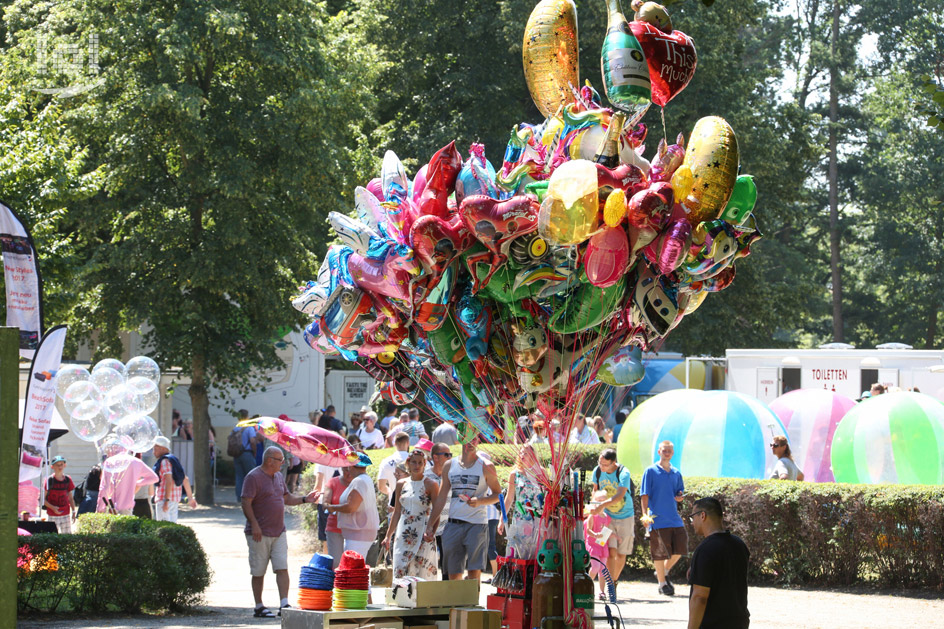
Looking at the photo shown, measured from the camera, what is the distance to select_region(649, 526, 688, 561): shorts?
1308 cm

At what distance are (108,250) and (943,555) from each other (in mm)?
16597

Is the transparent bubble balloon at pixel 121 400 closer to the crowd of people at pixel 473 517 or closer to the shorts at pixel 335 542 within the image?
the crowd of people at pixel 473 517

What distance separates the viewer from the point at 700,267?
7.79 m

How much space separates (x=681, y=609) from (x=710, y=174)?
21.1ft

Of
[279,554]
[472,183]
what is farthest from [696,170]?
[279,554]

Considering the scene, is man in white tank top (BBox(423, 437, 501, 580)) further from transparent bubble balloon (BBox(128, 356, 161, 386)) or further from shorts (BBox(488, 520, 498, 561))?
transparent bubble balloon (BBox(128, 356, 161, 386))

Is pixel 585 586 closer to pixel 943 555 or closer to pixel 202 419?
pixel 943 555

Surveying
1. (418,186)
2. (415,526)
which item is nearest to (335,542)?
(415,526)

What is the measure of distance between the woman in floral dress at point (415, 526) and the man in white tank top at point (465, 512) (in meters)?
0.08

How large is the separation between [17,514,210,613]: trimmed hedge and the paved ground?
21 centimetres

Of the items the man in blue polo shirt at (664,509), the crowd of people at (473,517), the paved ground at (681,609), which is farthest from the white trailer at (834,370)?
the man in blue polo shirt at (664,509)

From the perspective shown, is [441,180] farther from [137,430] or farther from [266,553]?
[137,430]

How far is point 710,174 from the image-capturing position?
750cm

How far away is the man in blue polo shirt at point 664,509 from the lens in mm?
13023
